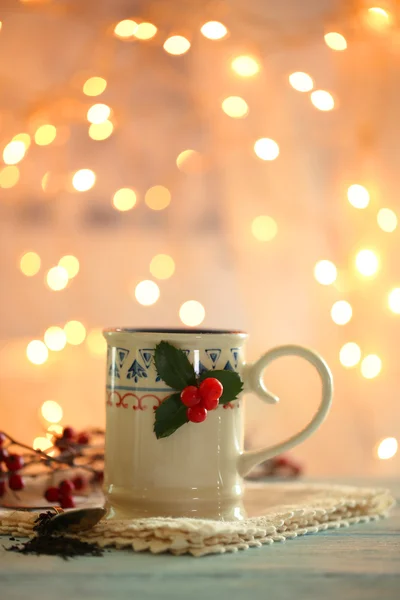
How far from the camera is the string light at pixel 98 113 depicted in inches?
49.9

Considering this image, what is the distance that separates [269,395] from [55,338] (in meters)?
0.82

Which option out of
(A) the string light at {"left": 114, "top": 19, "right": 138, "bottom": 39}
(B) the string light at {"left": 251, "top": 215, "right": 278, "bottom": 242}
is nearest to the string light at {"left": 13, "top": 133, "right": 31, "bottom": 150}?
(A) the string light at {"left": 114, "top": 19, "right": 138, "bottom": 39}

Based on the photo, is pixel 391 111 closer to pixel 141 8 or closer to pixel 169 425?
pixel 141 8

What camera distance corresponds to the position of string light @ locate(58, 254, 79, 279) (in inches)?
55.1

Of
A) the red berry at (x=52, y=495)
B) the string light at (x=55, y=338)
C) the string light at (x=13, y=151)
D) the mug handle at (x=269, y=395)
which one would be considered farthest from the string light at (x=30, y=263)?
the mug handle at (x=269, y=395)

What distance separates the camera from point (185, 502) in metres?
0.62

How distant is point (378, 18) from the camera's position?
46.8 inches

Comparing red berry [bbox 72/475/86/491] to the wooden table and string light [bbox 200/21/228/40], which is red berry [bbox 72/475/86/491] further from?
string light [bbox 200/21/228/40]

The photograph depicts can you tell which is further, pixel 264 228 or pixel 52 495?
pixel 264 228

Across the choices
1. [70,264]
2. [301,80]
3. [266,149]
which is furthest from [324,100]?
[70,264]

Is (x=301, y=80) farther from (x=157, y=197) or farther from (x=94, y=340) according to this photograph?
(x=94, y=340)

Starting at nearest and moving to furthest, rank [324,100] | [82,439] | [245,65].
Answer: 1. [82,439]
2. [324,100]
3. [245,65]

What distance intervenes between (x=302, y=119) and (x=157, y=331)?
84 cm

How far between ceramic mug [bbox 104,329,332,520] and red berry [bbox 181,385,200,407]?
17mm
